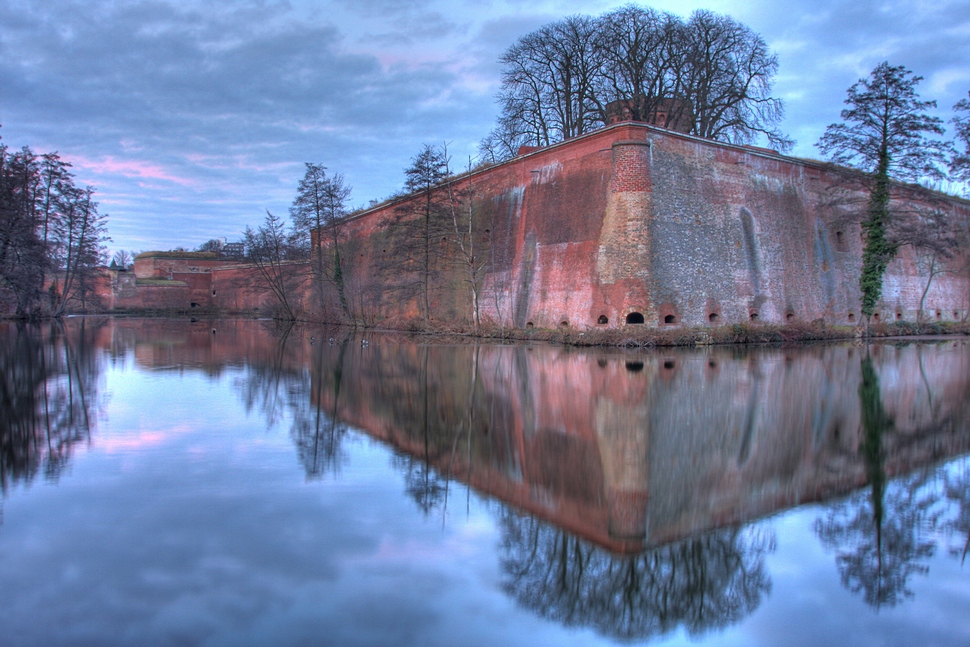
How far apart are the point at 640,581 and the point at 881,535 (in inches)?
71.7

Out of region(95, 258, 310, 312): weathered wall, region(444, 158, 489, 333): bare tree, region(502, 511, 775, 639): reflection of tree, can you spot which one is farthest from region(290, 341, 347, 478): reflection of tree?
region(95, 258, 310, 312): weathered wall

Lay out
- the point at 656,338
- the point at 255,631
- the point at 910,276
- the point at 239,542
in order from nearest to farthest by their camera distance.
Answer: the point at 255,631
the point at 239,542
the point at 656,338
the point at 910,276

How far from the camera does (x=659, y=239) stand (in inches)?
865

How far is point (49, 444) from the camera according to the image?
6727 millimetres

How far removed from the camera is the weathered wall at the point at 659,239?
72.2 ft

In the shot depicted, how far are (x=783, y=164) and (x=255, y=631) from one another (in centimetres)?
2837

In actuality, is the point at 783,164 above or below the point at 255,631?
above

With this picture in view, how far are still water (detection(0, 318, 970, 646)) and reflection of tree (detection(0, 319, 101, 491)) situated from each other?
64mm

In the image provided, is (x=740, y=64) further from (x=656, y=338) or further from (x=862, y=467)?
(x=862, y=467)

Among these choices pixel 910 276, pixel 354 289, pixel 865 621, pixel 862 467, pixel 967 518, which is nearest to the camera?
pixel 865 621

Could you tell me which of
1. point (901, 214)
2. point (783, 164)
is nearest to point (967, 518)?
point (783, 164)

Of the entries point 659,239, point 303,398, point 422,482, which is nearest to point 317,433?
point 422,482

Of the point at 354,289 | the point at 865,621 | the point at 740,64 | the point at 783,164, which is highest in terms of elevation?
the point at 740,64

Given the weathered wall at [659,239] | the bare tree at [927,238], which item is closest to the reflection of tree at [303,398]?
the weathered wall at [659,239]
